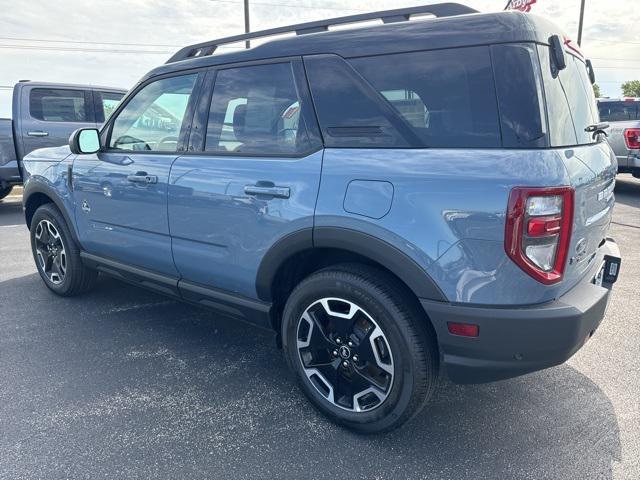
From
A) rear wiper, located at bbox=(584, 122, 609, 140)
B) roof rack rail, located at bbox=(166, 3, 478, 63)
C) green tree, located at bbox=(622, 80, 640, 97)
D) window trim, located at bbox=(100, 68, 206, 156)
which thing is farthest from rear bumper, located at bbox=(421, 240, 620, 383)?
green tree, located at bbox=(622, 80, 640, 97)

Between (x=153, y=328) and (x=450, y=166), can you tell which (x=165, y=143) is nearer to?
(x=153, y=328)

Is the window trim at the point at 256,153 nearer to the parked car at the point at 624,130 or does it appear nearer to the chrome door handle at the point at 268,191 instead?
the chrome door handle at the point at 268,191

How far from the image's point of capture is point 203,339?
138 inches

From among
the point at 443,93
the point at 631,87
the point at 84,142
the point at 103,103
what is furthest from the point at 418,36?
the point at 631,87

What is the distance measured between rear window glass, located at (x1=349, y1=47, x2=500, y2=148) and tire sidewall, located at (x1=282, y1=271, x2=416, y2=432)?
0.73 meters

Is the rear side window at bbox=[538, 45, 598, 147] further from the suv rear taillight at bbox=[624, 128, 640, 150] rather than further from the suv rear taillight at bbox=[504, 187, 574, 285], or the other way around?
the suv rear taillight at bbox=[624, 128, 640, 150]

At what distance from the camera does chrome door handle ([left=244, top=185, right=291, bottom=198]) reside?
2434mm

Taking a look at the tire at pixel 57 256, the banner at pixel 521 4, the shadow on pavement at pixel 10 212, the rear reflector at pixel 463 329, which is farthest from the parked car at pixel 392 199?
the banner at pixel 521 4

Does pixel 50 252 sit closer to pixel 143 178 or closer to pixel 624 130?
pixel 143 178

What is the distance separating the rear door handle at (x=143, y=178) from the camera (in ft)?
10.1

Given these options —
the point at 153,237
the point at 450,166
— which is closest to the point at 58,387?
the point at 153,237

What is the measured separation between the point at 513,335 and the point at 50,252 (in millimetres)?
3891

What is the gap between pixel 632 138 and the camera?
8.91 meters

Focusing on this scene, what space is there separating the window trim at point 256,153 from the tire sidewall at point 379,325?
653 millimetres
